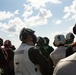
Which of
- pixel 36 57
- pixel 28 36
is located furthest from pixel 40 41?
pixel 36 57

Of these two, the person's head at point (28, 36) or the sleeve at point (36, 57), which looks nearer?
the sleeve at point (36, 57)

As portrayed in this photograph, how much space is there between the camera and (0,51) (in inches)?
290

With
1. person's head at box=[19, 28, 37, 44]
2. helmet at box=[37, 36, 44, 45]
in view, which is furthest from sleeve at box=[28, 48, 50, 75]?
helmet at box=[37, 36, 44, 45]

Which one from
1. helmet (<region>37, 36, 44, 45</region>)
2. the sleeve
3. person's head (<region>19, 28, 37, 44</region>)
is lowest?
helmet (<region>37, 36, 44, 45</region>)

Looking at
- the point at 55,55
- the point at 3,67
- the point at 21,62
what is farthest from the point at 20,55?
the point at 3,67

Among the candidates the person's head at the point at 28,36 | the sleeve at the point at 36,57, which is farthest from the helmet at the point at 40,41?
the sleeve at the point at 36,57

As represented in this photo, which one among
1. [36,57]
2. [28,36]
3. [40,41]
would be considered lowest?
[40,41]

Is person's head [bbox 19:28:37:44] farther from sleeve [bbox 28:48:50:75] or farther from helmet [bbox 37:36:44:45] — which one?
helmet [bbox 37:36:44:45]

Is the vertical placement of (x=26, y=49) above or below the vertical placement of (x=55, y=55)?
above

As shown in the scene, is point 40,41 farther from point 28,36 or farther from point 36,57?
point 36,57

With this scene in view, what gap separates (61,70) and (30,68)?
3.12 meters

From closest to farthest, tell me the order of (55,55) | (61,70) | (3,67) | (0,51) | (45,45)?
1. (61,70)
2. (55,55)
3. (0,51)
4. (3,67)
5. (45,45)

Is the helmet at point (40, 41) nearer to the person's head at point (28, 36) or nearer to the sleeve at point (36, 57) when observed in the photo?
the person's head at point (28, 36)

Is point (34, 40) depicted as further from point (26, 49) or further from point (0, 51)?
point (0, 51)
